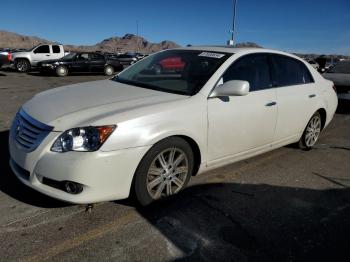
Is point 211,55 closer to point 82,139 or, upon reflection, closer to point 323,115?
point 82,139

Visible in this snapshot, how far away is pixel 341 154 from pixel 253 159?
1572mm

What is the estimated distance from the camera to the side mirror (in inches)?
142

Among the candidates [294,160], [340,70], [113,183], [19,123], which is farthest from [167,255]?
[340,70]

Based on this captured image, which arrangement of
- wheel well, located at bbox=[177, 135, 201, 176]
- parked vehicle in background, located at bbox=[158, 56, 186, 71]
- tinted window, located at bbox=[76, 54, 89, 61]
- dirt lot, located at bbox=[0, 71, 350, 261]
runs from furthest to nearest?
tinted window, located at bbox=[76, 54, 89, 61], parked vehicle in background, located at bbox=[158, 56, 186, 71], wheel well, located at bbox=[177, 135, 201, 176], dirt lot, located at bbox=[0, 71, 350, 261]

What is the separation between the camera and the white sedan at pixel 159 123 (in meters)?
2.95

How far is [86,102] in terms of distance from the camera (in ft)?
11.2

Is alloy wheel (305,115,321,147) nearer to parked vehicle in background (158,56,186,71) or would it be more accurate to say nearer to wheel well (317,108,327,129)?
wheel well (317,108,327,129)

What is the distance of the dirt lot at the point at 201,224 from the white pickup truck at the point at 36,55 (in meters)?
18.2

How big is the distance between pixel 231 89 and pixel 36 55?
65.5 feet

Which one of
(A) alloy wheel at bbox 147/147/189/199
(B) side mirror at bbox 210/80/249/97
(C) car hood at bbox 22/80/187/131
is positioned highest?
(B) side mirror at bbox 210/80/249/97

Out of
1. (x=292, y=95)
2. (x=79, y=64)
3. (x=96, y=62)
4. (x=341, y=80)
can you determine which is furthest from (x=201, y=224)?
(x=96, y=62)

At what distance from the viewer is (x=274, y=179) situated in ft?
14.3

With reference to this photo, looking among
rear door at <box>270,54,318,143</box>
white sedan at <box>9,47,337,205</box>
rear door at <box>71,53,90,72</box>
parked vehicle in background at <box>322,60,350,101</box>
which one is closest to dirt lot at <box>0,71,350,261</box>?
white sedan at <box>9,47,337,205</box>

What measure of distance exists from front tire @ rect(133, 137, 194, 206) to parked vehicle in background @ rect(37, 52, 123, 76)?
17.0m
